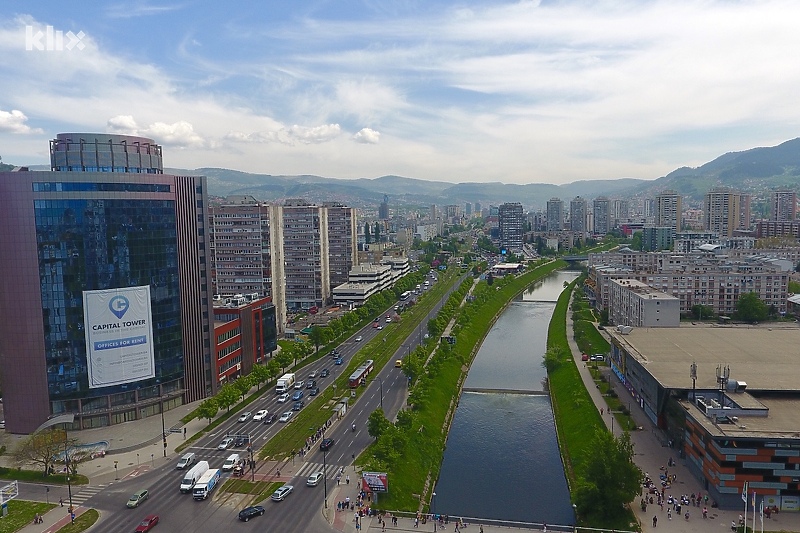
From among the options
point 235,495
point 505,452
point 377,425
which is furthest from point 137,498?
point 505,452

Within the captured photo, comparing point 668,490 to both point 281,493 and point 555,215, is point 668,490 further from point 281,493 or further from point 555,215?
point 555,215

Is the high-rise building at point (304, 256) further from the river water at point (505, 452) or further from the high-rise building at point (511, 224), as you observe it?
the high-rise building at point (511, 224)

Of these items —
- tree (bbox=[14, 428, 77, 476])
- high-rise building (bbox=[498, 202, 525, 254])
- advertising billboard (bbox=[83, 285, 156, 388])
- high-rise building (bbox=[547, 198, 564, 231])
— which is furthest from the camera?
high-rise building (bbox=[547, 198, 564, 231])

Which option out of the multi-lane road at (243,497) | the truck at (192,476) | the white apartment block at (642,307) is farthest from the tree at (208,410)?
the white apartment block at (642,307)

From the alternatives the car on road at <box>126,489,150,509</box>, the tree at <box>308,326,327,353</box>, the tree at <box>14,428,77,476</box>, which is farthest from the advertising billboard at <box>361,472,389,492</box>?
the tree at <box>308,326,327,353</box>

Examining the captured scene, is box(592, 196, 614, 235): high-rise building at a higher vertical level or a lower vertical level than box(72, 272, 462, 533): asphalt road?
higher

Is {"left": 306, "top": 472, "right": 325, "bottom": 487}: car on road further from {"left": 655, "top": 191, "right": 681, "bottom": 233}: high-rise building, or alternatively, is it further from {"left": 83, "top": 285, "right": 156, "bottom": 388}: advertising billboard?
{"left": 655, "top": 191, "right": 681, "bottom": 233}: high-rise building

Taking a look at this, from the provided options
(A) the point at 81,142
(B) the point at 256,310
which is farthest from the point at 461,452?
(A) the point at 81,142
